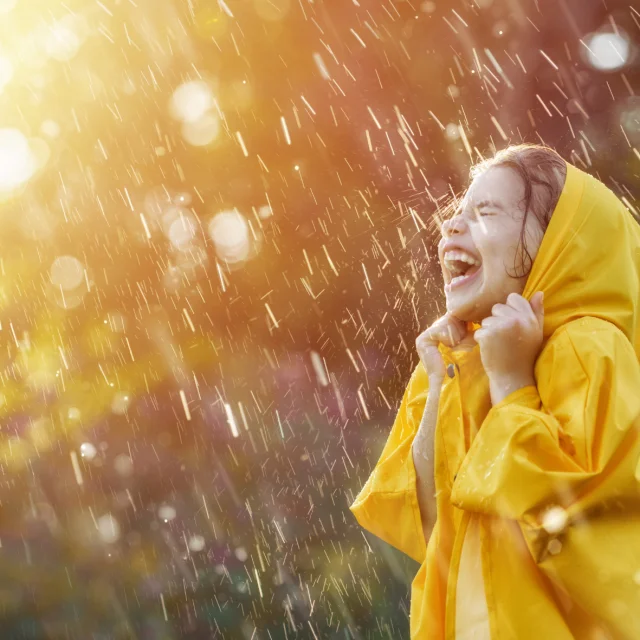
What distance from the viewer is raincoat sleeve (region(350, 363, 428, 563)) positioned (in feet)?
4.82

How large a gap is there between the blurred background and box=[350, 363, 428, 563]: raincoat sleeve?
304 cm

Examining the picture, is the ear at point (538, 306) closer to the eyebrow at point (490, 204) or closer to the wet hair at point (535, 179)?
the wet hair at point (535, 179)

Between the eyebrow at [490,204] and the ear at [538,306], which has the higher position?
the eyebrow at [490,204]

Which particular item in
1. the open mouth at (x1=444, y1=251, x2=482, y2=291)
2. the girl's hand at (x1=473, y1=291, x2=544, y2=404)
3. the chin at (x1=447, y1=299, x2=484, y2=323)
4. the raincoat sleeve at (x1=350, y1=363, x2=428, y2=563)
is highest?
the open mouth at (x1=444, y1=251, x2=482, y2=291)

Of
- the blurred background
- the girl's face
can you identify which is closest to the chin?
the girl's face

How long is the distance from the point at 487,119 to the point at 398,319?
1.65 metres

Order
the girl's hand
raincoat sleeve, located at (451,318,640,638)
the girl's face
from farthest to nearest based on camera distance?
1. the girl's face
2. the girl's hand
3. raincoat sleeve, located at (451,318,640,638)

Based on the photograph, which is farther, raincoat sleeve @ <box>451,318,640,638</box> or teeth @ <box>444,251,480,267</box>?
teeth @ <box>444,251,480,267</box>

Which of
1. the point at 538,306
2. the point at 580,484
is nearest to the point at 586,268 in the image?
the point at 538,306

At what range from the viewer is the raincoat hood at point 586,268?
1381mm

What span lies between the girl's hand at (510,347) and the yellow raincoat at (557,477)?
0.09 feet

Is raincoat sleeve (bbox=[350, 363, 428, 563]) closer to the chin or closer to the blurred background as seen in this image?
the chin

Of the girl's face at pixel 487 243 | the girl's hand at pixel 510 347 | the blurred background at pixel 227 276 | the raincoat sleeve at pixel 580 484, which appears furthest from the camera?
the blurred background at pixel 227 276

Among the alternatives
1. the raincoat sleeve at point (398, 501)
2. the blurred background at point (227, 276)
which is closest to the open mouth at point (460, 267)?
the raincoat sleeve at point (398, 501)
